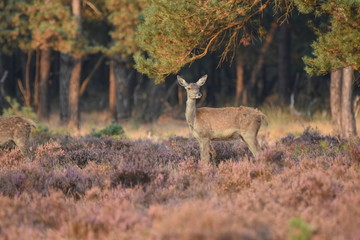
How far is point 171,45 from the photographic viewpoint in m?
10.9

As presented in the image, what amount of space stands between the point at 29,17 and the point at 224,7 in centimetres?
1416

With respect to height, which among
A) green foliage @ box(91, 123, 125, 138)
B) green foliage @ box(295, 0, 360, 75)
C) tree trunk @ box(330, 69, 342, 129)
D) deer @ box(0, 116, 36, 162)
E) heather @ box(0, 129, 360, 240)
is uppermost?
green foliage @ box(295, 0, 360, 75)

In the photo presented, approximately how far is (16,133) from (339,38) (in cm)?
647

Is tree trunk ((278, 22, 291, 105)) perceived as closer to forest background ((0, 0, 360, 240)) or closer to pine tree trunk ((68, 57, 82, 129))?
forest background ((0, 0, 360, 240))

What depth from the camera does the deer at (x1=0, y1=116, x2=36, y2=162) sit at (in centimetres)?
1009

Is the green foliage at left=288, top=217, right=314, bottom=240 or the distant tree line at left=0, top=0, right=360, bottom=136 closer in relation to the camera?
the green foliage at left=288, top=217, right=314, bottom=240

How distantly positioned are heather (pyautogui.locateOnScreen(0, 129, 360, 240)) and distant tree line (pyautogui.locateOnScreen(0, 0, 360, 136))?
2.38 meters

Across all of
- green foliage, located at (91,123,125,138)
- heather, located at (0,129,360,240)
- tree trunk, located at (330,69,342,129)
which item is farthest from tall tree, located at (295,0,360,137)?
green foliage, located at (91,123,125,138)

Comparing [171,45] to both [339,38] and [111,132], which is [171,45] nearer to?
[339,38]

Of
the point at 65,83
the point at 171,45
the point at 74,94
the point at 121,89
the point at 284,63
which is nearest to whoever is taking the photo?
the point at 171,45

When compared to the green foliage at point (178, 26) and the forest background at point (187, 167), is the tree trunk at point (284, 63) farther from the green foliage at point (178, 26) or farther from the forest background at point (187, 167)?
the green foliage at point (178, 26)

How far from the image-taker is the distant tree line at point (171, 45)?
10.5 meters

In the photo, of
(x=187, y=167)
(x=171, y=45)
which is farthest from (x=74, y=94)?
(x=187, y=167)

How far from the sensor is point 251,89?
104ft
